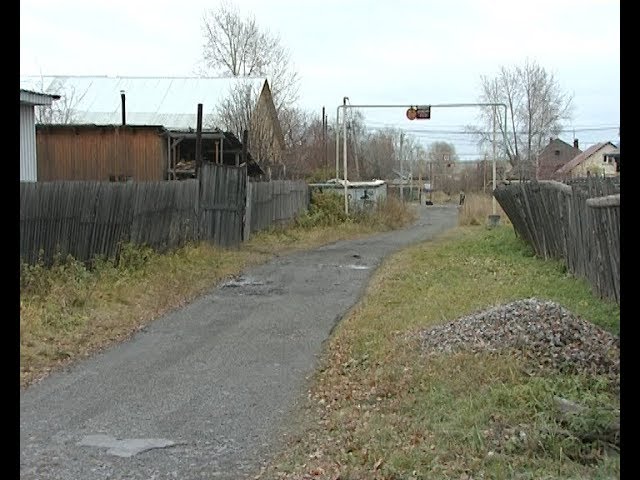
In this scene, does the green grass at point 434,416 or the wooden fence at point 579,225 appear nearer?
the green grass at point 434,416

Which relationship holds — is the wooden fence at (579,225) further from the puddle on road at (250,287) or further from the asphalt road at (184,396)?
the puddle on road at (250,287)

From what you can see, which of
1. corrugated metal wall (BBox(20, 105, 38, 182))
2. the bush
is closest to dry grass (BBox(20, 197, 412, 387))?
corrugated metal wall (BBox(20, 105, 38, 182))

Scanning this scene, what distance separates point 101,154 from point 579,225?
1780 centimetres

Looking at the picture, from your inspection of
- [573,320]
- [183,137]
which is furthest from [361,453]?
[183,137]

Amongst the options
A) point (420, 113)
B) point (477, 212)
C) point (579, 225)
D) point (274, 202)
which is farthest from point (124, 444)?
point (477, 212)

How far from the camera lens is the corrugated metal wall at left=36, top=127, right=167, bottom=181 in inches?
963

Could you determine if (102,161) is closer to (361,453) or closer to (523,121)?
(361,453)

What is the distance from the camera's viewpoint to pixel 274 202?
2433cm

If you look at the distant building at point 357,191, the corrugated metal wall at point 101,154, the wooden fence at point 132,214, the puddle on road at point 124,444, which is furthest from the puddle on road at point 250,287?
the distant building at point 357,191

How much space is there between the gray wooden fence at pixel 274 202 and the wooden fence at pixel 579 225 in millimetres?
Result: 7705

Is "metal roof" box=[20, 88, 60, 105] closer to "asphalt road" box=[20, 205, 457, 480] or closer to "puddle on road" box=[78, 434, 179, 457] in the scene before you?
"asphalt road" box=[20, 205, 457, 480]

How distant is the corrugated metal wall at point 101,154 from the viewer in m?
24.5

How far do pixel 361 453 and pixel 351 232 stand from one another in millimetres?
21917

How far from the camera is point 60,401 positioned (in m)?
6.32
